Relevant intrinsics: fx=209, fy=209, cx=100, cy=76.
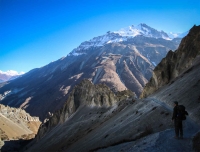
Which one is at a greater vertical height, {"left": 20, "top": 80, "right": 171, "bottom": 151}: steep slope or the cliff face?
the cliff face

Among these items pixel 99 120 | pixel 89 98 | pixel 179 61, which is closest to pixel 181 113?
pixel 179 61

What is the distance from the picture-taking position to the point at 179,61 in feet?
149

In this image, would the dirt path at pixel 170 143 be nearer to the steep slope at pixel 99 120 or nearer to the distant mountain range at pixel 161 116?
the distant mountain range at pixel 161 116

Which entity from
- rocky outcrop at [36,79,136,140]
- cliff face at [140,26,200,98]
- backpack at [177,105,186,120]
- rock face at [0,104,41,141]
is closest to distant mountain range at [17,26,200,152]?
cliff face at [140,26,200,98]

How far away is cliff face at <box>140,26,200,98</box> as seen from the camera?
4201cm

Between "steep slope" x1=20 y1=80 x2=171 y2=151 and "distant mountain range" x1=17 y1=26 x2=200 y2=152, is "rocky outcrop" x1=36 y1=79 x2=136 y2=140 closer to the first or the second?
"steep slope" x1=20 y1=80 x2=171 y2=151

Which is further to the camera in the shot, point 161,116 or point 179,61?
point 179,61

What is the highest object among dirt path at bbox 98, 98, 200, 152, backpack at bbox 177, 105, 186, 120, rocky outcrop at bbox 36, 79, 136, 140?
rocky outcrop at bbox 36, 79, 136, 140

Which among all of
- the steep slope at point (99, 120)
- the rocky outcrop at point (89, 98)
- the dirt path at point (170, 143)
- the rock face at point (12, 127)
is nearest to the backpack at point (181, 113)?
the dirt path at point (170, 143)

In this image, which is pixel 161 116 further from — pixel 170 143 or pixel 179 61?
pixel 179 61

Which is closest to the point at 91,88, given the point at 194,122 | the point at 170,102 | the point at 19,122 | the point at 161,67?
the point at 161,67

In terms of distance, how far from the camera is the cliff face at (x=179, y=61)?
42006mm

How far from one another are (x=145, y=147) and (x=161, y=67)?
37881mm

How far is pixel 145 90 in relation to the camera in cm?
5641
